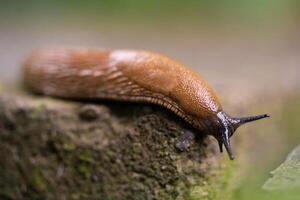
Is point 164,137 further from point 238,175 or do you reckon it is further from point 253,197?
point 253,197

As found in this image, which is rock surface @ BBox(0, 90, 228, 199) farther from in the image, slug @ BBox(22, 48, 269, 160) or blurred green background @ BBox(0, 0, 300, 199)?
blurred green background @ BBox(0, 0, 300, 199)

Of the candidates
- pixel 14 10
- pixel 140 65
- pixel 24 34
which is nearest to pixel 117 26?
pixel 24 34

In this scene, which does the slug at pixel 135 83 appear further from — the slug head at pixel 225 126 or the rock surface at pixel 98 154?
the rock surface at pixel 98 154

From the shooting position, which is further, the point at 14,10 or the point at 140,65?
the point at 14,10

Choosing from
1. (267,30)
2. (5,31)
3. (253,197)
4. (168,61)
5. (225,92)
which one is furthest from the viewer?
(5,31)

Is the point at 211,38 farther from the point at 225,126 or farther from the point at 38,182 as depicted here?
the point at 225,126
